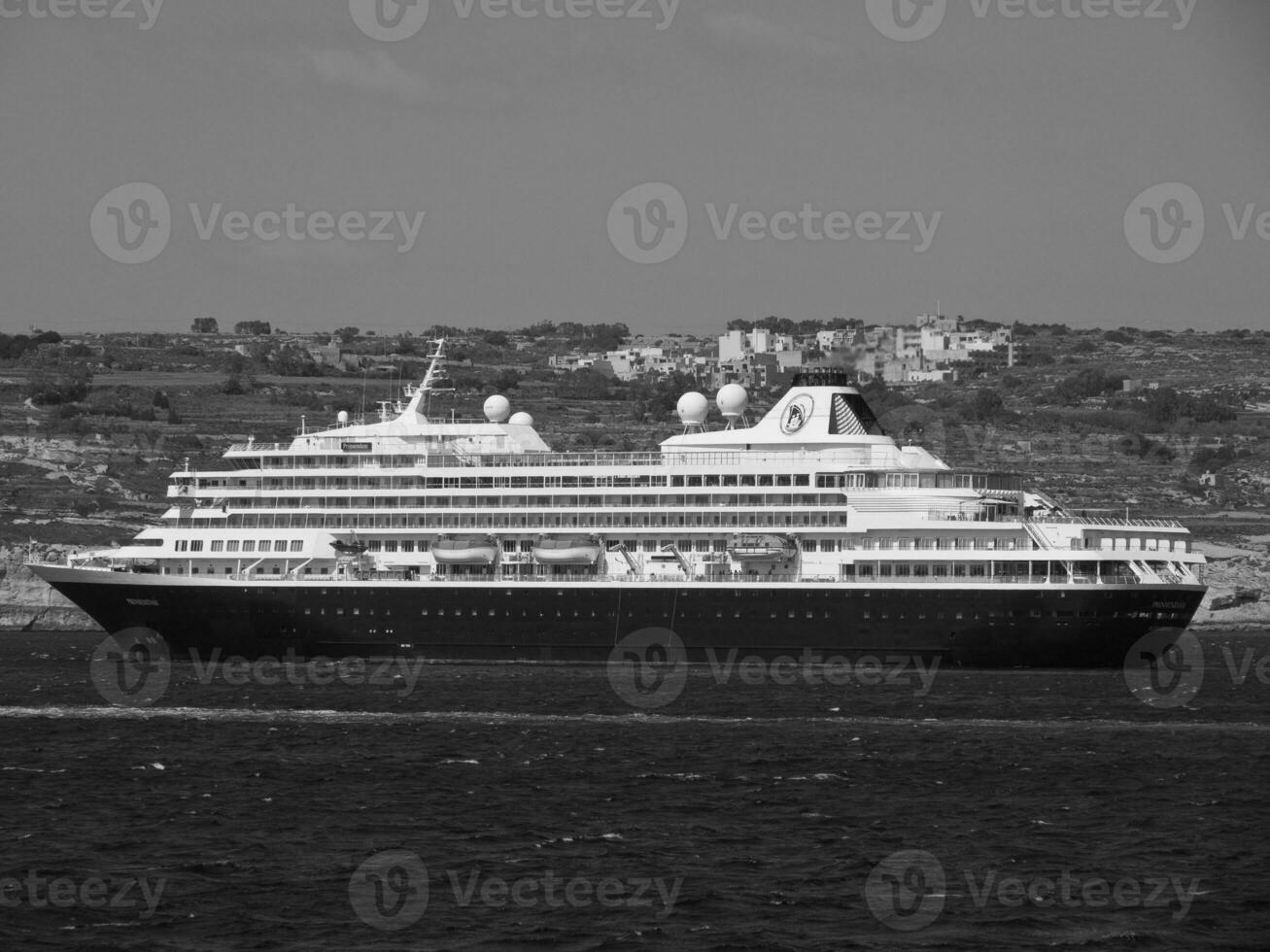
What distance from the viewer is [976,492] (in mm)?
64000

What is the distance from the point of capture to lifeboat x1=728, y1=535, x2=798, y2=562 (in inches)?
2549

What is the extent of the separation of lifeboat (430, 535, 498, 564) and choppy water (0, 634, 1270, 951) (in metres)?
9.82

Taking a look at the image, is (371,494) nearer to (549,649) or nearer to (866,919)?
(549,649)

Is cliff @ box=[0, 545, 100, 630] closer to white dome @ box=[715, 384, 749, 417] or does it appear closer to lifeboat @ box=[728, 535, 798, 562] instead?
white dome @ box=[715, 384, 749, 417]

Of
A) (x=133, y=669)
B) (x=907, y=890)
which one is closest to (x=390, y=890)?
(x=907, y=890)

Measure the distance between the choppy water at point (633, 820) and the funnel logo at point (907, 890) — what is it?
7 cm

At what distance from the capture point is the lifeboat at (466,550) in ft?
218

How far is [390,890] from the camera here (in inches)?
1237

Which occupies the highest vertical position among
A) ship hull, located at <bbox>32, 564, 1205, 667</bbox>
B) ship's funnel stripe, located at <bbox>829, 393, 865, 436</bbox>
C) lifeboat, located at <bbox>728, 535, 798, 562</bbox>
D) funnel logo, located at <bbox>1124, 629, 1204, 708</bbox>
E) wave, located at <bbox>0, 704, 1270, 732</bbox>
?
ship's funnel stripe, located at <bbox>829, 393, 865, 436</bbox>

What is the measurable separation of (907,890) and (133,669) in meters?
39.5

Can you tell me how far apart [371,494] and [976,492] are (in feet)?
69.0

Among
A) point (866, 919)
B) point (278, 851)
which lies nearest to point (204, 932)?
point (278, 851)

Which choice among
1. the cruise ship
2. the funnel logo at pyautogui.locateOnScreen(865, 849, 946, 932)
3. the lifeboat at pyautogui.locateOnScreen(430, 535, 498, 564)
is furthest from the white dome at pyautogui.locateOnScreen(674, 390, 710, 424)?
the funnel logo at pyautogui.locateOnScreen(865, 849, 946, 932)

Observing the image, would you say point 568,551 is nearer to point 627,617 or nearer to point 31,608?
point 627,617
